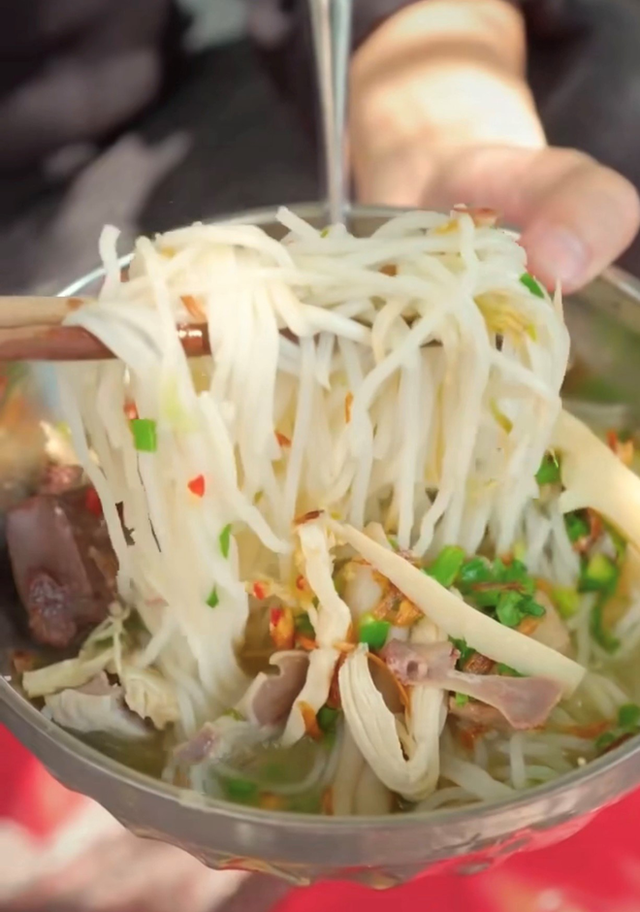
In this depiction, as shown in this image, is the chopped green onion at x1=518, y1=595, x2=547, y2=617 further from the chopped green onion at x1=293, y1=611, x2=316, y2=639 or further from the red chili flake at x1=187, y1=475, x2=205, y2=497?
the red chili flake at x1=187, y1=475, x2=205, y2=497

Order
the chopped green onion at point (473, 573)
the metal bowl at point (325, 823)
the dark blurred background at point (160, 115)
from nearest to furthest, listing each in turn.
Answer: the metal bowl at point (325, 823), the chopped green onion at point (473, 573), the dark blurred background at point (160, 115)

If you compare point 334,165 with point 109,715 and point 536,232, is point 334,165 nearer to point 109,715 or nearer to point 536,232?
point 536,232

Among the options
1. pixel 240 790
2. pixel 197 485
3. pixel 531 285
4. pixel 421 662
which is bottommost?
pixel 240 790

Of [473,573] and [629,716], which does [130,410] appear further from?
[629,716]

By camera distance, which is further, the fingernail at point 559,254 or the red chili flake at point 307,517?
the fingernail at point 559,254

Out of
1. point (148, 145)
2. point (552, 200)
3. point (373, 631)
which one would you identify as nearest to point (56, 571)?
point (373, 631)

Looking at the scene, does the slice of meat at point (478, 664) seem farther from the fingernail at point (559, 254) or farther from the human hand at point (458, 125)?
the human hand at point (458, 125)

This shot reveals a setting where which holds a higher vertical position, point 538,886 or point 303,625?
point 303,625

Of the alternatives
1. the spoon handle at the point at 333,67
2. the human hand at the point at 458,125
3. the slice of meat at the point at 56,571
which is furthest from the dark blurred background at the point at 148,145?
the slice of meat at the point at 56,571
